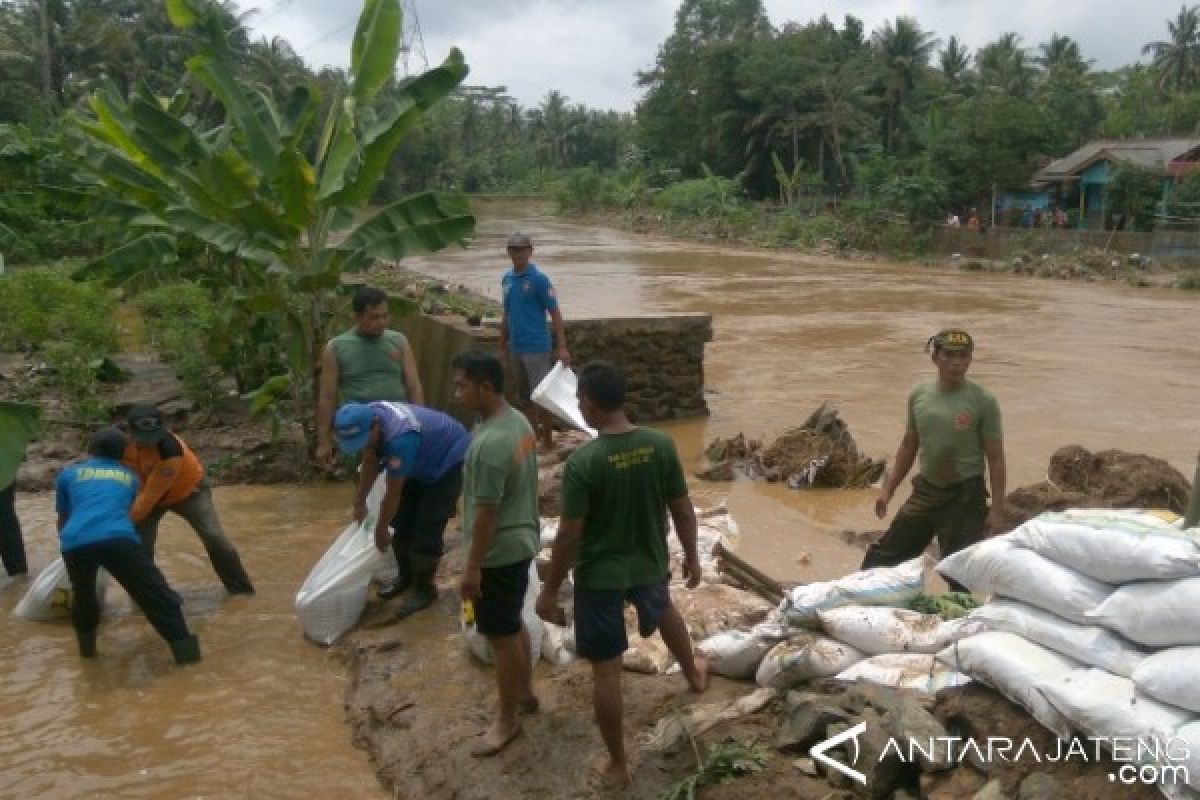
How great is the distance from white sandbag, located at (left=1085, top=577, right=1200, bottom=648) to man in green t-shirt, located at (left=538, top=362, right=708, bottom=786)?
4.46 feet

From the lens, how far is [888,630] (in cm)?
383

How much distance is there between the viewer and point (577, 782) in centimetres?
364

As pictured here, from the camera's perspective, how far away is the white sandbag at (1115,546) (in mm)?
3084

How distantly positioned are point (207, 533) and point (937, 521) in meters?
3.71

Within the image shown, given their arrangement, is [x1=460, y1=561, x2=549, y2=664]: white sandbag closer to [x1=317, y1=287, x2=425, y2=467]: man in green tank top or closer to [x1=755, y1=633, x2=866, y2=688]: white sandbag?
[x1=755, y1=633, x2=866, y2=688]: white sandbag

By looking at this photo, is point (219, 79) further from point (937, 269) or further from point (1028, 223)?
point (1028, 223)

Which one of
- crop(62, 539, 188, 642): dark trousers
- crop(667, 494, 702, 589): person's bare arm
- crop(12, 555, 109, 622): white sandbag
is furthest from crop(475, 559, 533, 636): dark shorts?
crop(12, 555, 109, 622): white sandbag

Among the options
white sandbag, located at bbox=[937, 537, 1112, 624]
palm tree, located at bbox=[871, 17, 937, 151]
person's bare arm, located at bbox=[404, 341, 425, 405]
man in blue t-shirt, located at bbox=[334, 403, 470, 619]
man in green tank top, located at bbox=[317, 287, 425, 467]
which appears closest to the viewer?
white sandbag, located at bbox=[937, 537, 1112, 624]

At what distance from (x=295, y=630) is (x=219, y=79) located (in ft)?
14.0

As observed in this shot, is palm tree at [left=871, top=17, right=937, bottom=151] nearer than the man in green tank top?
No

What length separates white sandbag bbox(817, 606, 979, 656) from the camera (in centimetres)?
381

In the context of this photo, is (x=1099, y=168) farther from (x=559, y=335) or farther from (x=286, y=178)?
(x=286, y=178)

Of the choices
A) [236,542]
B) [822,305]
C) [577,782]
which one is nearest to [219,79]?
[236,542]

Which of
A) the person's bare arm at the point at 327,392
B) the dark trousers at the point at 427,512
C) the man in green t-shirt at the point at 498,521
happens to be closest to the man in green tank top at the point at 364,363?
the person's bare arm at the point at 327,392
